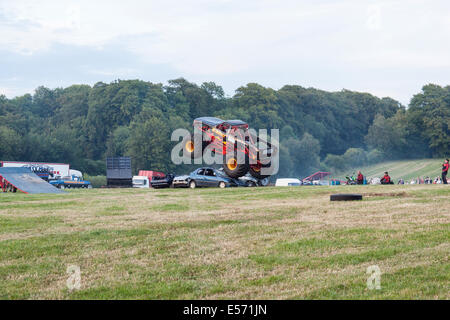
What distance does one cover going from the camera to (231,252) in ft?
29.7

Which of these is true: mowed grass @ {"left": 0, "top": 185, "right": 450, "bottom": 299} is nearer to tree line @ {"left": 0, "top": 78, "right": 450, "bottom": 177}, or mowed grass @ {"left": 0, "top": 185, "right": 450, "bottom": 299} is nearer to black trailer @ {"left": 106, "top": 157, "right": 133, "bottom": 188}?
black trailer @ {"left": 106, "top": 157, "right": 133, "bottom": 188}

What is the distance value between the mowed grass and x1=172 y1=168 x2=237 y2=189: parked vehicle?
12.4 metres

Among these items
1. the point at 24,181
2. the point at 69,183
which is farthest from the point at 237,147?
the point at 69,183

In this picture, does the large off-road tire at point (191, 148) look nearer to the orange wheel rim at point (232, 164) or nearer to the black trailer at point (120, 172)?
the orange wheel rim at point (232, 164)

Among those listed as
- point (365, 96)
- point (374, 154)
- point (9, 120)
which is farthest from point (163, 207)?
point (365, 96)

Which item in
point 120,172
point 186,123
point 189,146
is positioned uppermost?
point 186,123

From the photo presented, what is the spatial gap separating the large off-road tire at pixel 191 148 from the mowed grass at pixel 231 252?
12.4m

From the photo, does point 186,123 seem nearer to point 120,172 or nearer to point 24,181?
point 120,172

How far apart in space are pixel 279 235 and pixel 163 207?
6.37 m

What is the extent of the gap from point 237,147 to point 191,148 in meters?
3.28

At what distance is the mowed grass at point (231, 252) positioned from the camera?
690 cm

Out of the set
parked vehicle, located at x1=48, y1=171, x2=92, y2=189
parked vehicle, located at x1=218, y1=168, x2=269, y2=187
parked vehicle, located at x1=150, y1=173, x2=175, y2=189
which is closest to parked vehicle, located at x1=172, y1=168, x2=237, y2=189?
parked vehicle, located at x1=218, y1=168, x2=269, y2=187

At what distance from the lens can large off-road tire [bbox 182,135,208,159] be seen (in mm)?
27328

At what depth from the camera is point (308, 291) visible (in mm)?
6664
